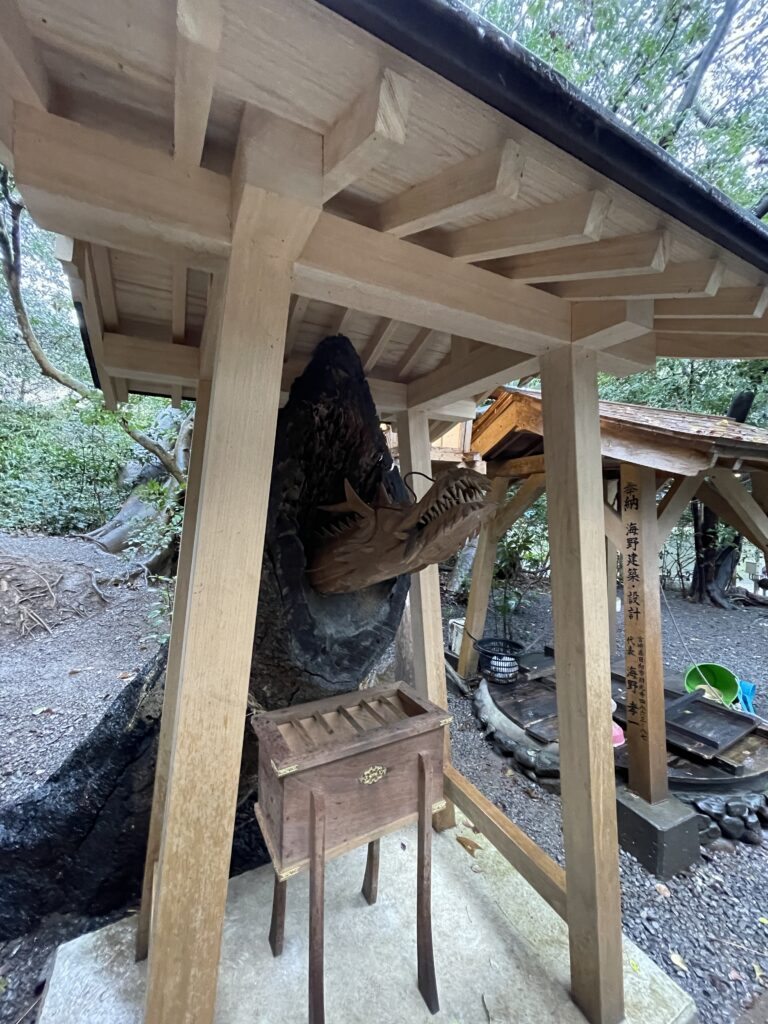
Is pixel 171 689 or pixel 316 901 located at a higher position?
pixel 171 689

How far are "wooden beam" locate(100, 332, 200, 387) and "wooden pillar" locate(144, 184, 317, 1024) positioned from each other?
44.1 inches

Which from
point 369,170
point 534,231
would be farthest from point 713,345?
point 369,170

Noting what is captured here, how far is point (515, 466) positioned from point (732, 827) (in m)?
3.39

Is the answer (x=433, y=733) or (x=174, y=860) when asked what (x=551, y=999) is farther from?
(x=174, y=860)

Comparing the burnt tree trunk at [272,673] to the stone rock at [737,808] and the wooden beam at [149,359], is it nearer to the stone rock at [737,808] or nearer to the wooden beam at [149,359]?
the wooden beam at [149,359]

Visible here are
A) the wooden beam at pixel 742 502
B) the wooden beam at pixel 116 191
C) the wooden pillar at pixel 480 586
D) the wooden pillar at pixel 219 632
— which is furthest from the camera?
the wooden pillar at pixel 480 586

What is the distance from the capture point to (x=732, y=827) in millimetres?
2875

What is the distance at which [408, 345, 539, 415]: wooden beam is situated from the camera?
5.74ft

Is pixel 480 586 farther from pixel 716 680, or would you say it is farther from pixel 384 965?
pixel 384 965

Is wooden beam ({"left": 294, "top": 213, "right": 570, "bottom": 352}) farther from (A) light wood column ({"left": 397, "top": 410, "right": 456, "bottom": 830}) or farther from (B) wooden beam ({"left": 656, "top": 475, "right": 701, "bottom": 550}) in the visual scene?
(B) wooden beam ({"left": 656, "top": 475, "right": 701, "bottom": 550})

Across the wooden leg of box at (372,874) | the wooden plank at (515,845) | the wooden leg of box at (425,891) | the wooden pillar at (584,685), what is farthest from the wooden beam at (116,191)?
the wooden plank at (515,845)

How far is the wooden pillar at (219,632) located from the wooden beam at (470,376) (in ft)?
3.48

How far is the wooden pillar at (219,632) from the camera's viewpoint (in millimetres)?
945

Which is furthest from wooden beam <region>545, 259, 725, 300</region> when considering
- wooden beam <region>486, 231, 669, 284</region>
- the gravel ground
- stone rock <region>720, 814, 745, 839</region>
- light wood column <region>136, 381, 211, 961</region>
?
stone rock <region>720, 814, 745, 839</region>
